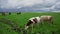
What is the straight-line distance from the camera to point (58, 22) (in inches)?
109

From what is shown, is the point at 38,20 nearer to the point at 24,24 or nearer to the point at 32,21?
the point at 32,21

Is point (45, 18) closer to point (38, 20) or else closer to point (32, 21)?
point (38, 20)

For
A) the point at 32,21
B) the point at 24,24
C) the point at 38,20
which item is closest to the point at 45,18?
the point at 38,20

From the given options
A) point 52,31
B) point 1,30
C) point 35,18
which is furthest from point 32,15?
point 1,30

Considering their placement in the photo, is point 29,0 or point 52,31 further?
point 29,0

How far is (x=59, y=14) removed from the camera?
282 cm

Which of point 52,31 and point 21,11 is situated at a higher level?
point 21,11

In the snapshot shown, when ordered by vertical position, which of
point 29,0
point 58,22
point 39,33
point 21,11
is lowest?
point 39,33

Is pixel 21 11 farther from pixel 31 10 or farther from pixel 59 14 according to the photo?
pixel 59 14

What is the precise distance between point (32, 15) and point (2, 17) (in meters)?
0.59

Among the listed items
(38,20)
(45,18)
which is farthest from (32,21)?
(45,18)

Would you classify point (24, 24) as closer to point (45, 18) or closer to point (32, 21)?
point (32, 21)

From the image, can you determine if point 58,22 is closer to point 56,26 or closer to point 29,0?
point 56,26

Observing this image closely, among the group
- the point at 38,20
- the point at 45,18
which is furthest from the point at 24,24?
the point at 45,18
